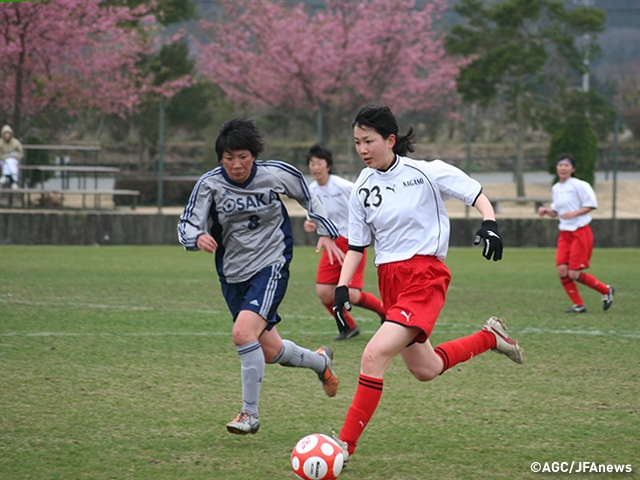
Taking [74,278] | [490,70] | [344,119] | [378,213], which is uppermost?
[490,70]

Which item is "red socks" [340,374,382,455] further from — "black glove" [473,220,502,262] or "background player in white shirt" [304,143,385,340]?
"background player in white shirt" [304,143,385,340]

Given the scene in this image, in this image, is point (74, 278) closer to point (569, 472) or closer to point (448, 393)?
point (448, 393)

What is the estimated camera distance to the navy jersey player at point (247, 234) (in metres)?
4.87

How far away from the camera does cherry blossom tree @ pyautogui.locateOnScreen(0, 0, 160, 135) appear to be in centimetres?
2214

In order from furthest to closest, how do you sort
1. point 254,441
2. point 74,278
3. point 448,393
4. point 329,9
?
Answer: point 329,9, point 74,278, point 448,393, point 254,441

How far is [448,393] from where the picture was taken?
582cm

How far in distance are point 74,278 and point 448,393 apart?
26.1 feet

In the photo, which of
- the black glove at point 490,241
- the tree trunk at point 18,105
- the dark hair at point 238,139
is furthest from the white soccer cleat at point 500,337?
the tree trunk at point 18,105

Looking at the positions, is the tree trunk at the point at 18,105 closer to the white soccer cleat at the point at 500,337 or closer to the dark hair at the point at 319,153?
the dark hair at the point at 319,153

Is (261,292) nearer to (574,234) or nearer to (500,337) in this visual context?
(500,337)

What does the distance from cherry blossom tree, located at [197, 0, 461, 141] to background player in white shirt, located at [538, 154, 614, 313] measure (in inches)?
723

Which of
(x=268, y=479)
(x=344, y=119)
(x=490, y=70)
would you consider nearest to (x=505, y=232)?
(x=344, y=119)

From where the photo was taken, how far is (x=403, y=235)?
14.9ft

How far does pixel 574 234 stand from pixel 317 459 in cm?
698
